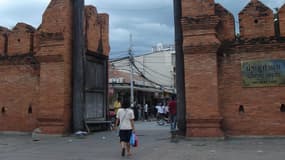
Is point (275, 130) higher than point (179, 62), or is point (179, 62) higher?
point (179, 62)

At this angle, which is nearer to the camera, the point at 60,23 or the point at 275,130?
the point at 275,130

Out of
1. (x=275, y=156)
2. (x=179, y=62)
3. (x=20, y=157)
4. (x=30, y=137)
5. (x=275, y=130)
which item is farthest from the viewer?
(x=30, y=137)

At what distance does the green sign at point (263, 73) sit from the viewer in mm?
12062

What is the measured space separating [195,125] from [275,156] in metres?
3.75

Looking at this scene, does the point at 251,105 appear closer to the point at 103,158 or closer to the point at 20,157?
the point at 103,158

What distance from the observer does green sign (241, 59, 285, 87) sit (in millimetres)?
12062

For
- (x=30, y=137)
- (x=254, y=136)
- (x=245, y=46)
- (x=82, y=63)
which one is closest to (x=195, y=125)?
(x=254, y=136)

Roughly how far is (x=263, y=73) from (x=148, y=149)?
4.83 m

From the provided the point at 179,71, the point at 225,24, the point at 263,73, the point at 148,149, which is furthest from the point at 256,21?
the point at 148,149

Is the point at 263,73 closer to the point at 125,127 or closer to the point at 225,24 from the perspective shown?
the point at 225,24

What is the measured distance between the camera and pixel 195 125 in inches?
483

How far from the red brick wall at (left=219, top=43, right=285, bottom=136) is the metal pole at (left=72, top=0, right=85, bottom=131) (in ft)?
18.5

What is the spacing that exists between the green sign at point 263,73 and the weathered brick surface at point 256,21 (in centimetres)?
97

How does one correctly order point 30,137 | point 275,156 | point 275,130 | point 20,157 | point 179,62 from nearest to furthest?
point 275,156 → point 20,157 → point 275,130 → point 179,62 → point 30,137
